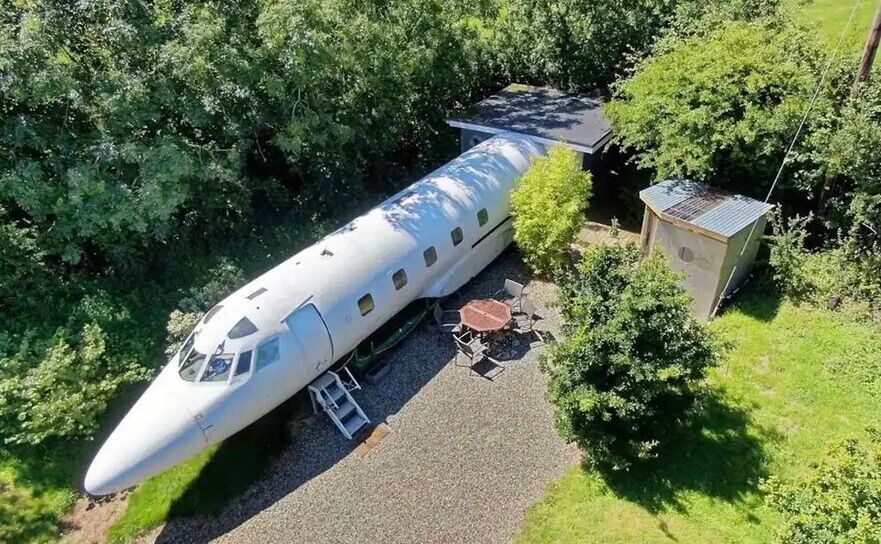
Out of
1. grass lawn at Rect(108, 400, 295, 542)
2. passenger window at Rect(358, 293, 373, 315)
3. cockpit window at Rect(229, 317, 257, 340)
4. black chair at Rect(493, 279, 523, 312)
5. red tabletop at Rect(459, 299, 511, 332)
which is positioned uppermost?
cockpit window at Rect(229, 317, 257, 340)

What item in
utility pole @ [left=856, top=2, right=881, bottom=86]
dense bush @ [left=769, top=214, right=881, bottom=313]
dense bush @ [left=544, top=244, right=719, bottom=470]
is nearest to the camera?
dense bush @ [left=544, top=244, right=719, bottom=470]

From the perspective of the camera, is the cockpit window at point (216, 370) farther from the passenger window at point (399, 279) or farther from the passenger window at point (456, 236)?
the passenger window at point (456, 236)

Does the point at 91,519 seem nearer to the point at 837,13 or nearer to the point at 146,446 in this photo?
the point at 146,446

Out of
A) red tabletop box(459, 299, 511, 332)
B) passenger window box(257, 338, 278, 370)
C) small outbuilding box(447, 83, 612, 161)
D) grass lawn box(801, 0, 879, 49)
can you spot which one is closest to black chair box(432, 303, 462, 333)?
red tabletop box(459, 299, 511, 332)

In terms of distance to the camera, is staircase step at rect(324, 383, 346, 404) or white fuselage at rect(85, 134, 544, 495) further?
staircase step at rect(324, 383, 346, 404)

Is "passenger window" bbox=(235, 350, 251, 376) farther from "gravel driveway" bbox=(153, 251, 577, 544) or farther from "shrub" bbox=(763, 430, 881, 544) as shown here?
"shrub" bbox=(763, 430, 881, 544)

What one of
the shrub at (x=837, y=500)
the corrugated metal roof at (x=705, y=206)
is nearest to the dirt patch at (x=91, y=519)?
the shrub at (x=837, y=500)

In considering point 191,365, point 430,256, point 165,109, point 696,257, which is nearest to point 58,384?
point 191,365
